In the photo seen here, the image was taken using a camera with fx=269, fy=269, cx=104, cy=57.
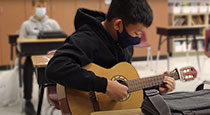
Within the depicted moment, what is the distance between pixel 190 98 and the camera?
1152mm

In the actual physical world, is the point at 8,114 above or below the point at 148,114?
below

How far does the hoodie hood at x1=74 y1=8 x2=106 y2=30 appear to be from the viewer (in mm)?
1497

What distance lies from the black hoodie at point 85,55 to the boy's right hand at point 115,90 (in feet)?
0.08

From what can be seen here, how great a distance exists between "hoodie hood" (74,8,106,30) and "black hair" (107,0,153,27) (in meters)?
0.16

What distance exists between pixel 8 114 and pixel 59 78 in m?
1.95

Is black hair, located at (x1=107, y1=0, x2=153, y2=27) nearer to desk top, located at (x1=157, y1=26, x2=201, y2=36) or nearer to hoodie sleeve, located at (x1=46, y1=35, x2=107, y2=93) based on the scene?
hoodie sleeve, located at (x1=46, y1=35, x2=107, y2=93)

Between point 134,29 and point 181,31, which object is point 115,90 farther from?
point 181,31

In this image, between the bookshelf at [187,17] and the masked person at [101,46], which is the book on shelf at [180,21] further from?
the masked person at [101,46]

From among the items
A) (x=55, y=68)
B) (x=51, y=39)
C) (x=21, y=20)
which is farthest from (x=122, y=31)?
(x=21, y=20)

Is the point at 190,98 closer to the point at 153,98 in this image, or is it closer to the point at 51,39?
the point at 153,98

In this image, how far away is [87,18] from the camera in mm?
1513

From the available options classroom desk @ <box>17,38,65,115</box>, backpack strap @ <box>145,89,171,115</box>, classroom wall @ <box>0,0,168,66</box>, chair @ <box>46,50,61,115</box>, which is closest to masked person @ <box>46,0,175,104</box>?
backpack strap @ <box>145,89,171,115</box>

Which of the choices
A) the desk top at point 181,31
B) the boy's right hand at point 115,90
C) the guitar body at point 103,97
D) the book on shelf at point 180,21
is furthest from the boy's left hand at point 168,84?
the book on shelf at point 180,21

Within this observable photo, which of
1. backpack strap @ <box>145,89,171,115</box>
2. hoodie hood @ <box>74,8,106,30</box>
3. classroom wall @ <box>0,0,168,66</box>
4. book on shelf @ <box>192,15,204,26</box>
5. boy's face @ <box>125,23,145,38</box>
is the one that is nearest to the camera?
backpack strap @ <box>145,89,171,115</box>
